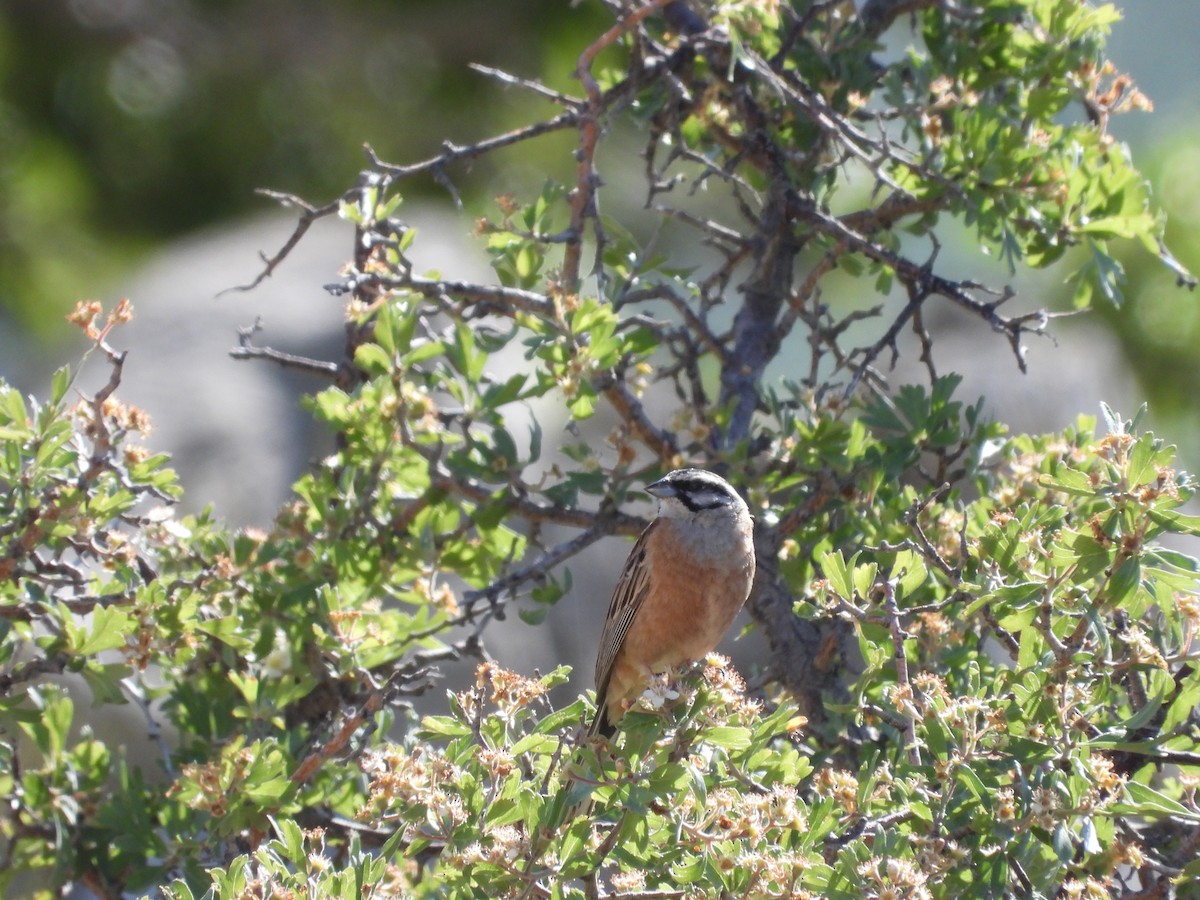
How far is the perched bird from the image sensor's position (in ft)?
8.43

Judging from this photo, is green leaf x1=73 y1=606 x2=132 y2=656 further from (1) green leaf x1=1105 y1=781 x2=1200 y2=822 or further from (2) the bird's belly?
(1) green leaf x1=1105 y1=781 x2=1200 y2=822

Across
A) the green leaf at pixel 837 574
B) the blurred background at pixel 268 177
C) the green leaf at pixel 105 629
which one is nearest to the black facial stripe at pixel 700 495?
the green leaf at pixel 837 574

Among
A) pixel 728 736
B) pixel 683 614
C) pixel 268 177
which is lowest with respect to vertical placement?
pixel 728 736

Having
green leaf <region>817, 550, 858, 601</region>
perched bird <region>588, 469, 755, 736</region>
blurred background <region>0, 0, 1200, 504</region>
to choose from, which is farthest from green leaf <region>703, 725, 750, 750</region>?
blurred background <region>0, 0, 1200, 504</region>

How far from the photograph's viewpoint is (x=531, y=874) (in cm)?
163

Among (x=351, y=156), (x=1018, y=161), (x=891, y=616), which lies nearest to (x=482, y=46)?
(x=351, y=156)

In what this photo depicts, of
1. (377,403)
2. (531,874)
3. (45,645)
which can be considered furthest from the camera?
(377,403)

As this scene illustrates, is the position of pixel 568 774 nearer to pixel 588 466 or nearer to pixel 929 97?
pixel 588 466

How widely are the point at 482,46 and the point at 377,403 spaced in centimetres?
637

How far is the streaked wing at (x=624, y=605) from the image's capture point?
2738mm

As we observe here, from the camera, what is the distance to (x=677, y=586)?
266 cm

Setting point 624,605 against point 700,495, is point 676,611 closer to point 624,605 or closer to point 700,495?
point 624,605

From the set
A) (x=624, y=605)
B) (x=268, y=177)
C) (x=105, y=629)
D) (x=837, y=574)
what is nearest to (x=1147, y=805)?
(x=837, y=574)

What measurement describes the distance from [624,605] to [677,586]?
0.57 ft
